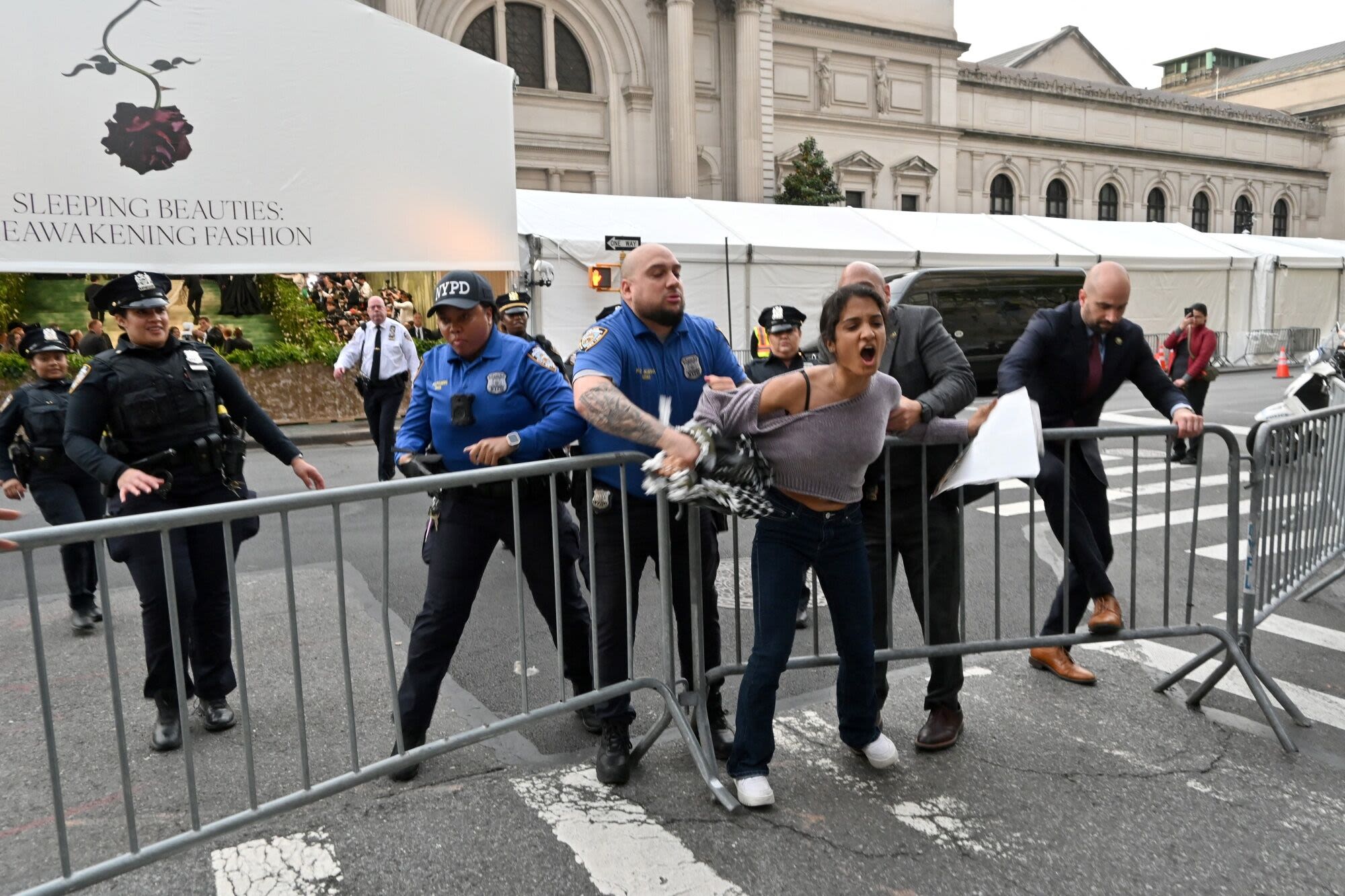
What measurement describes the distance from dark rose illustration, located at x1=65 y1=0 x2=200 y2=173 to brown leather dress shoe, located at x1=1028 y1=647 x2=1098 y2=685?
11.8 meters

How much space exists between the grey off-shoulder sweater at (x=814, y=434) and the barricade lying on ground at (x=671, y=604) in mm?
511

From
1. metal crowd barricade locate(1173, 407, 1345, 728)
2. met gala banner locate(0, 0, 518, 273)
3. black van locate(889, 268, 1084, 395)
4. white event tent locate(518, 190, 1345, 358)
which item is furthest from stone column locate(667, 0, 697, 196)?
metal crowd barricade locate(1173, 407, 1345, 728)

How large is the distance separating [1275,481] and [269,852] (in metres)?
4.28

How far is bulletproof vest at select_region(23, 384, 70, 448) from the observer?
5.62 meters

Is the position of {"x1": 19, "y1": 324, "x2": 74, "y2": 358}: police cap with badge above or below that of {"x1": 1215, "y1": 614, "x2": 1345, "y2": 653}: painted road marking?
above

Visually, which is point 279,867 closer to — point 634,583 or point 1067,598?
point 634,583

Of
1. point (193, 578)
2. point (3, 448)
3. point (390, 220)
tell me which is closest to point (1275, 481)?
point (193, 578)

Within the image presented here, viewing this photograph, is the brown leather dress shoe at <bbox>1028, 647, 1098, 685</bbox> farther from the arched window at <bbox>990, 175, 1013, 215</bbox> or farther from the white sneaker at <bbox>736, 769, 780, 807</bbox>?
the arched window at <bbox>990, 175, 1013, 215</bbox>

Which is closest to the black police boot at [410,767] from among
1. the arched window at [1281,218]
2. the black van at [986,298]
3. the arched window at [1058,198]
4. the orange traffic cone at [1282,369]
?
the black van at [986,298]

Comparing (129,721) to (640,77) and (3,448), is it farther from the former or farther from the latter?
(640,77)

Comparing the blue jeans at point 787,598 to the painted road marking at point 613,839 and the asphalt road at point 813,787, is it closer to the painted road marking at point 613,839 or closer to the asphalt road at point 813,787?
the asphalt road at point 813,787

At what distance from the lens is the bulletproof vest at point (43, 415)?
221 inches

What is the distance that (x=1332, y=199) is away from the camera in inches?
2522

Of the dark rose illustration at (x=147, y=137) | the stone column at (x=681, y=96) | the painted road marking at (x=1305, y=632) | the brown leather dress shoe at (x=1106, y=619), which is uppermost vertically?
the stone column at (x=681, y=96)
